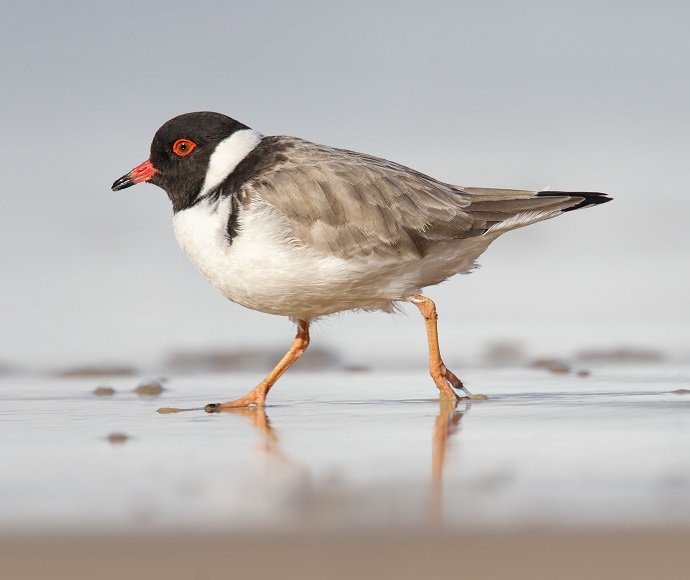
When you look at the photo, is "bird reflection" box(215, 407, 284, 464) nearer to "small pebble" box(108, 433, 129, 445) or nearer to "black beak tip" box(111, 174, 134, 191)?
"small pebble" box(108, 433, 129, 445)

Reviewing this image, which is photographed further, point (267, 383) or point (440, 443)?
point (267, 383)

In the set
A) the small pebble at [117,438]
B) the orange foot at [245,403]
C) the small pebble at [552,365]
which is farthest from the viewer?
the small pebble at [552,365]

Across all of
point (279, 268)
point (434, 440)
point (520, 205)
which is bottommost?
point (434, 440)

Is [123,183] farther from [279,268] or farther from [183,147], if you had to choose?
[279,268]

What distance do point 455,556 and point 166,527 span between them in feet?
3.26

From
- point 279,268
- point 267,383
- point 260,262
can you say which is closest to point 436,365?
point 267,383

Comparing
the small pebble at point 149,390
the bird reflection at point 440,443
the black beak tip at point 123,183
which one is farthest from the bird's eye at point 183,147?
the bird reflection at point 440,443

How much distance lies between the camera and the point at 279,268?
6.94 metres

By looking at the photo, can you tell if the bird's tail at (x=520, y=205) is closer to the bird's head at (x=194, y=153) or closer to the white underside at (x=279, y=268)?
the white underside at (x=279, y=268)

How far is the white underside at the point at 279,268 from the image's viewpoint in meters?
6.93

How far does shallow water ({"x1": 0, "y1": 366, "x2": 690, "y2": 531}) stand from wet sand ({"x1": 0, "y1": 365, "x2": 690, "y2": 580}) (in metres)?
0.02

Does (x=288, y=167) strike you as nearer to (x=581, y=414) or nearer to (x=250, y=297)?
(x=250, y=297)

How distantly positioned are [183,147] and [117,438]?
282cm

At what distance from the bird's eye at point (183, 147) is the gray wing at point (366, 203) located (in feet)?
1.95
